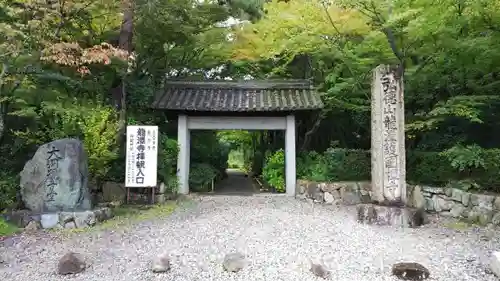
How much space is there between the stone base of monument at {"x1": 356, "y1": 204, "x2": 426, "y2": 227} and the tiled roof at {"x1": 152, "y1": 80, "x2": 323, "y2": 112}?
484 cm

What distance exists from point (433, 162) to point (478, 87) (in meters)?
2.31

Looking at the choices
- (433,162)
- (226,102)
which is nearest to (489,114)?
(433,162)

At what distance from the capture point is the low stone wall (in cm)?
868


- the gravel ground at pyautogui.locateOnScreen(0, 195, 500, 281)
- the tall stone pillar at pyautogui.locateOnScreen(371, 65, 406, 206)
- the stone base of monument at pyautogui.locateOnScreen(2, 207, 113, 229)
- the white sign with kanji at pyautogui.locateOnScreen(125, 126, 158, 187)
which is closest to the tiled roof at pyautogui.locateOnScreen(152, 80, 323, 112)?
the white sign with kanji at pyautogui.locateOnScreen(125, 126, 158, 187)

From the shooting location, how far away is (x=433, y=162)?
10.6 meters

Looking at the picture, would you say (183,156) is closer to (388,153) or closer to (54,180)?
(54,180)

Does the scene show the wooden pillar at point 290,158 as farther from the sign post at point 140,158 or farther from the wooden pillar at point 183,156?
the sign post at point 140,158

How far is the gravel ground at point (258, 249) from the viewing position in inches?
227

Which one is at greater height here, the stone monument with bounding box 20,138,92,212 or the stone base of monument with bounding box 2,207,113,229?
the stone monument with bounding box 20,138,92,212

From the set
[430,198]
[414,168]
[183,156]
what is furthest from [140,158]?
[430,198]

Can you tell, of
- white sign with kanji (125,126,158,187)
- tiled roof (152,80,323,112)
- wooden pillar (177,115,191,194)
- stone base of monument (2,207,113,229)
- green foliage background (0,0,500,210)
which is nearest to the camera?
stone base of monument (2,207,113,229)

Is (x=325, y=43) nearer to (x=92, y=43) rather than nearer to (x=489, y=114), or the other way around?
(x=489, y=114)

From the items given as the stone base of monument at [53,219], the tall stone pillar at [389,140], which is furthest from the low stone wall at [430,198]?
the stone base of monument at [53,219]

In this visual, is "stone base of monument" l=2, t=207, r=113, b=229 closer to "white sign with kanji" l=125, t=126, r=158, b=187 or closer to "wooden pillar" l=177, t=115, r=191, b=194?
"white sign with kanji" l=125, t=126, r=158, b=187
